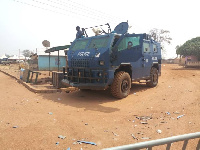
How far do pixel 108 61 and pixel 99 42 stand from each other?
102cm

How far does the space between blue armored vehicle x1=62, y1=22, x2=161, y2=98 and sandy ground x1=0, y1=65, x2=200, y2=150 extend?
26.2 inches

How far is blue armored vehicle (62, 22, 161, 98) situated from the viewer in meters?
5.87

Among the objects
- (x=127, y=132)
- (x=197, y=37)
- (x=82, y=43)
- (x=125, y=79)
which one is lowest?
(x=127, y=132)

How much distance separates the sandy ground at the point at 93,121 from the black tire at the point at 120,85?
0.26m

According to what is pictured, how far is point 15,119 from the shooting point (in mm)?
4125

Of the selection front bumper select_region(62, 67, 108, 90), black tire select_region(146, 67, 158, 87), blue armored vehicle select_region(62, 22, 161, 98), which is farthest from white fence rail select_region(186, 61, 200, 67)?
front bumper select_region(62, 67, 108, 90)

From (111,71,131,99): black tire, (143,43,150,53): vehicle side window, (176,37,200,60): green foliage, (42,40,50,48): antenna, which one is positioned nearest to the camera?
(111,71,131,99): black tire

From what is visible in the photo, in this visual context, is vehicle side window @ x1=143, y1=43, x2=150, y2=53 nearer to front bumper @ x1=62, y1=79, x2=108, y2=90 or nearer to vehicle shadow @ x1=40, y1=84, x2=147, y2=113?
vehicle shadow @ x1=40, y1=84, x2=147, y2=113

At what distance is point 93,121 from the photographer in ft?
13.6

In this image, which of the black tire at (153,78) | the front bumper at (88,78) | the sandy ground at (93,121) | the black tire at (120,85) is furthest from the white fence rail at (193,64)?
the front bumper at (88,78)

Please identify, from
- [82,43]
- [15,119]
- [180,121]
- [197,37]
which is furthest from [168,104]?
[197,37]

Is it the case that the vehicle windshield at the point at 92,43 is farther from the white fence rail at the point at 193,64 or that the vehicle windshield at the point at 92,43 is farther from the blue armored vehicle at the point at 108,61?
the white fence rail at the point at 193,64

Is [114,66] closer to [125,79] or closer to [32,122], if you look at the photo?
[125,79]

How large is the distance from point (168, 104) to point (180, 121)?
5.00 feet
